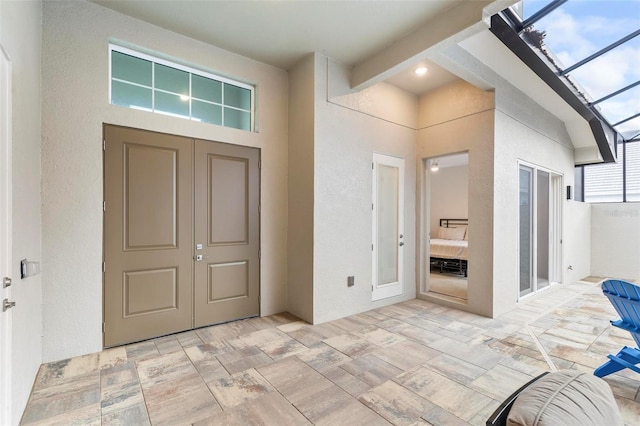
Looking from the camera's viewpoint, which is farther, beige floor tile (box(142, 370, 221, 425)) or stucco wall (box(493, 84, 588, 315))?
stucco wall (box(493, 84, 588, 315))

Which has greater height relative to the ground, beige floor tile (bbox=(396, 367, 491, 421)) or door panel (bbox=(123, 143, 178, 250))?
door panel (bbox=(123, 143, 178, 250))

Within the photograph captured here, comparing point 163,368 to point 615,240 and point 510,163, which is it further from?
point 615,240

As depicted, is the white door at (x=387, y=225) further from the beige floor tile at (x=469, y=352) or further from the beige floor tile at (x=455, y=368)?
the beige floor tile at (x=455, y=368)

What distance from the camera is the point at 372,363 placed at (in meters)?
2.71

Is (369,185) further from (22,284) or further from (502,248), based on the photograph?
(22,284)

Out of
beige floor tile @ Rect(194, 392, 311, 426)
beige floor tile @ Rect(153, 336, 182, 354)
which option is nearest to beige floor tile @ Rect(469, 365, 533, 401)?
beige floor tile @ Rect(194, 392, 311, 426)

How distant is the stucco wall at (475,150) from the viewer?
4031mm

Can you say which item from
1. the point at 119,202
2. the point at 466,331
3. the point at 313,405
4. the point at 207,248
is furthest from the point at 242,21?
the point at 466,331

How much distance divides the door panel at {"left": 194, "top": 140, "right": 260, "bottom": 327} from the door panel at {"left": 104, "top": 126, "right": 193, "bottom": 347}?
134 mm

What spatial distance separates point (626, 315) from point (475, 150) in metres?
2.51

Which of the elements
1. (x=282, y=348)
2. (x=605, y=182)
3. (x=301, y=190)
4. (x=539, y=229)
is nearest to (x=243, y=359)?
(x=282, y=348)

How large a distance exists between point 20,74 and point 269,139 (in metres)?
2.38

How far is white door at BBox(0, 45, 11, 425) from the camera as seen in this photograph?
5.17ft

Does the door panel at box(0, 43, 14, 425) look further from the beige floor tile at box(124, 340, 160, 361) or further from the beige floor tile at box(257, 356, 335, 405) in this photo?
the beige floor tile at box(257, 356, 335, 405)
